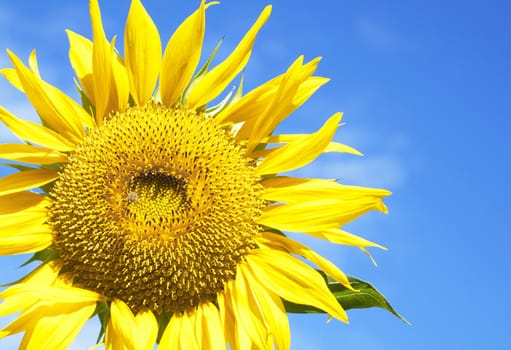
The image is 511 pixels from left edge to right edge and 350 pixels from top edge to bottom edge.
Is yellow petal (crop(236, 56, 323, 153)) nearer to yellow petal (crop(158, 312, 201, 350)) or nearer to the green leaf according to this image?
the green leaf

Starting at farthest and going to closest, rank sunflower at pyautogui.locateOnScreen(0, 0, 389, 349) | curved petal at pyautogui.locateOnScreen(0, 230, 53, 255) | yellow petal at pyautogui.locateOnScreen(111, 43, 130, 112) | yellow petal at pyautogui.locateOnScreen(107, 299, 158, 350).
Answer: yellow petal at pyautogui.locateOnScreen(111, 43, 130, 112), curved petal at pyautogui.locateOnScreen(0, 230, 53, 255), sunflower at pyautogui.locateOnScreen(0, 0, 389, 349), yellow petal at pyautogui.locateOnScreen(107, 299, 158, 350)

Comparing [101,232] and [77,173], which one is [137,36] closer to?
[77,173]

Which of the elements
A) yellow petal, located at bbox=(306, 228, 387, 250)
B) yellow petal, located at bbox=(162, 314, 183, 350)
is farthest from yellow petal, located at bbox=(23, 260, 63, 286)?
yellow petal, located at bbox=(306, 228, 387, 250)

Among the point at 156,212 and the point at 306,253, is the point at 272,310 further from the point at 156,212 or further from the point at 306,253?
the point at 156,212

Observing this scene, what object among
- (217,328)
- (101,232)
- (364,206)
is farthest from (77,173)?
(364,206)

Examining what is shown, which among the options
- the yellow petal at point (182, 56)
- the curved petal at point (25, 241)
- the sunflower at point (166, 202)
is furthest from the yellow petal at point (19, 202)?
the yellow petal at point (182, 56)
